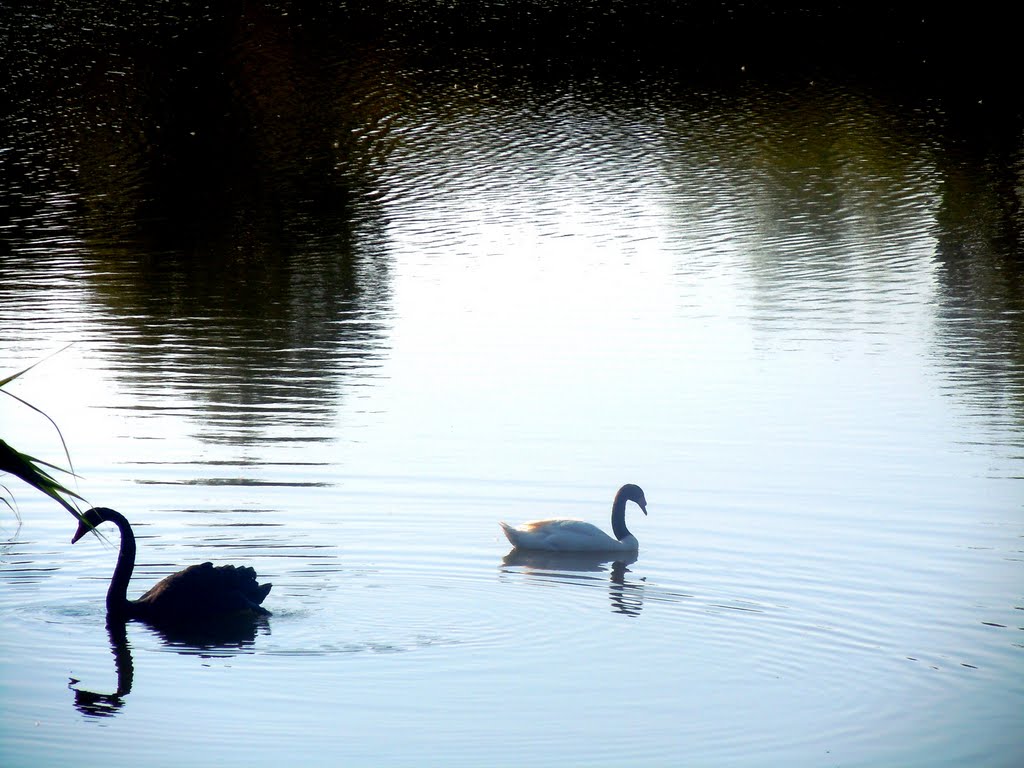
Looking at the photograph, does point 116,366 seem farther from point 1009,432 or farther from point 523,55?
point 523,55

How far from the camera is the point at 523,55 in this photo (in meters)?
45.1

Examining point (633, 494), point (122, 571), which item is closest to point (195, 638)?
point (122, 571)

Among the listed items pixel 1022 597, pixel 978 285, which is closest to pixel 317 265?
pixel 978 285

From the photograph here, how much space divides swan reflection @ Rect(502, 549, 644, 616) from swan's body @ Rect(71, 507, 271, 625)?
1.95 metres

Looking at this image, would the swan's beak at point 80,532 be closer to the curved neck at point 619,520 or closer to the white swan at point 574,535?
the white swan at point 574,535

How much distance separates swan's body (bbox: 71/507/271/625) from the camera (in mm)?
9203

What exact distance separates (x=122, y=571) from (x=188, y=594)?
45cm

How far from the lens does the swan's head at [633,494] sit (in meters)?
11.4

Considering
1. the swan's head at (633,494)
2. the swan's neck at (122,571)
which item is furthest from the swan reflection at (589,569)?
the swan's neck at (122,571)

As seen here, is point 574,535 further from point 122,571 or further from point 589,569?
point 122,571

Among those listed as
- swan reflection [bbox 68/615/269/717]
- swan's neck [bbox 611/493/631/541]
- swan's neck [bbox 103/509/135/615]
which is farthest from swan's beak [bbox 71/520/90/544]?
swan's neck [bbox 611/493/631/541]

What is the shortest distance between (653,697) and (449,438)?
5.75m

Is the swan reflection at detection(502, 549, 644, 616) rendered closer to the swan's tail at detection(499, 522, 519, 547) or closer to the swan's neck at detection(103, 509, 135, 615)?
the swan's tail at detection(499, 522, 519, 547)

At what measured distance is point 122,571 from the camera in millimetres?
9422
